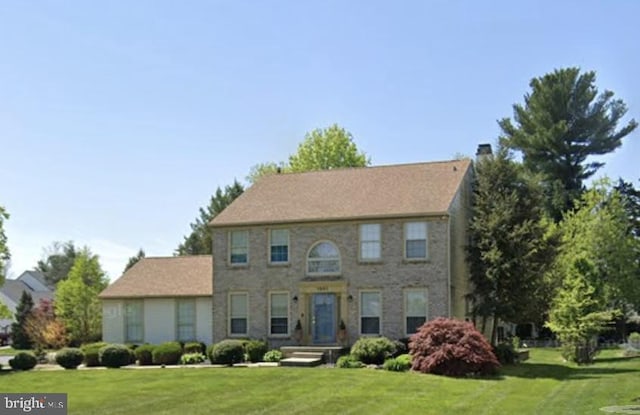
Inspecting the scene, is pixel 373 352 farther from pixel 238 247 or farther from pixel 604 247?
pixel 604 247

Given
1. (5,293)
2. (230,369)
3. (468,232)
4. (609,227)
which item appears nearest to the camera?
(230,369)

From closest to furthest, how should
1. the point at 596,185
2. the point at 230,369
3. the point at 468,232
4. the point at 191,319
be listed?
the point at 230,369
the point at 468,232
the point at 191,319
the point at 596,185

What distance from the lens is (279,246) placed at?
35.6 meters

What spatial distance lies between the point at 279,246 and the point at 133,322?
920 centimetres

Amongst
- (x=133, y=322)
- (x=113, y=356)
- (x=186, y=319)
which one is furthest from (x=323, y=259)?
(x=133, y=322)

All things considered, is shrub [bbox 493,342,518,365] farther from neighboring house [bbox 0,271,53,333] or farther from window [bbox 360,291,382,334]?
neighboring house [bbox 0,271,53,333]

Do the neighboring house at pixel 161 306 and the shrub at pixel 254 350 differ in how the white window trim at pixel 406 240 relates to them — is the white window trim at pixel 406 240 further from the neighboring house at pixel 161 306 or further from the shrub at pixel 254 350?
the neighboring house at pixel 161 306

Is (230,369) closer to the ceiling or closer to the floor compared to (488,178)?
closer to the floor

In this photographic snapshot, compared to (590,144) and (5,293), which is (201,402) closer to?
(590,144)

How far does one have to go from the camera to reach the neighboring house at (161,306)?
126 ft

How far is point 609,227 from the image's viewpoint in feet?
156

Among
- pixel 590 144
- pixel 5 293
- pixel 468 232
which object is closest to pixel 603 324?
pixel 468 232

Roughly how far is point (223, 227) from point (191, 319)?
5072mm

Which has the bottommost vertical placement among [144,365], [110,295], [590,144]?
[144,365]
